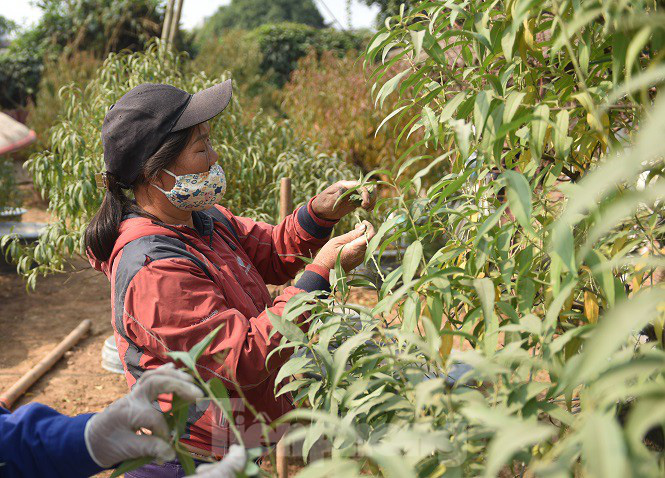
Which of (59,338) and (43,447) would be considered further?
(59,338)

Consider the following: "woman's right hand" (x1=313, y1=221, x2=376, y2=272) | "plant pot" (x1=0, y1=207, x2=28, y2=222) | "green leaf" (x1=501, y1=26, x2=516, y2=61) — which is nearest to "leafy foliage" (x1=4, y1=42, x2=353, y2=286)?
"woman's right hand" (x1=313, y1=221, x2=376, y2=272)

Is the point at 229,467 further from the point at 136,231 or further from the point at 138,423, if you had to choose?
the point at 136,231

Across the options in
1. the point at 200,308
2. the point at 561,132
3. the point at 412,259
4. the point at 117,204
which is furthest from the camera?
the point at 117,204

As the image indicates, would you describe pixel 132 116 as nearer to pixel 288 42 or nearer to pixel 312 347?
pixel 312 347

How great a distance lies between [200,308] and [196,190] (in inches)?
18.0

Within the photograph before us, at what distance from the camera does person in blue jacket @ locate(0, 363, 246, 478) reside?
3.55ft

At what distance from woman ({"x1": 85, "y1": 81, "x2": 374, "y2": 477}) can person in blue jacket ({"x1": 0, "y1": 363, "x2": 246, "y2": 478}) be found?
0.33m

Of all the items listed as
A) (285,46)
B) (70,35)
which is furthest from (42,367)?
(285,46)

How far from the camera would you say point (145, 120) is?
1.80 m

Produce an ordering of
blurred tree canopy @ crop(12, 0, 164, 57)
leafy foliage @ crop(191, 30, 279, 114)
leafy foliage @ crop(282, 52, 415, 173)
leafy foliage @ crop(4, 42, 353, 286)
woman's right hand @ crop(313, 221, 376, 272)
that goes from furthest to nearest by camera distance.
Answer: leafy foliage @ crop(191, 30, 279, 114) → blurred tree canopy @ crop(12, 0, 164, 57) → leafy foliage @ crop(282, 52, 415, 173) → leafy foliage @ crop(4, 42, 353, 286) → woman's right hand @ crop(313, 221, 376, 272)

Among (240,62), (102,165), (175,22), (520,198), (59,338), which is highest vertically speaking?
(175,22)

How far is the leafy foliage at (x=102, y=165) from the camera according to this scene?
11.9 ft

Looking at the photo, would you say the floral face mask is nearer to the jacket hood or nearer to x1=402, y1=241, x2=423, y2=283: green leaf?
the jacket hood

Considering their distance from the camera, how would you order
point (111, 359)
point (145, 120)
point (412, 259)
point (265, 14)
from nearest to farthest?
point (412, 259)
point (145, 120)
point (111, 359)
point (265, 14)
